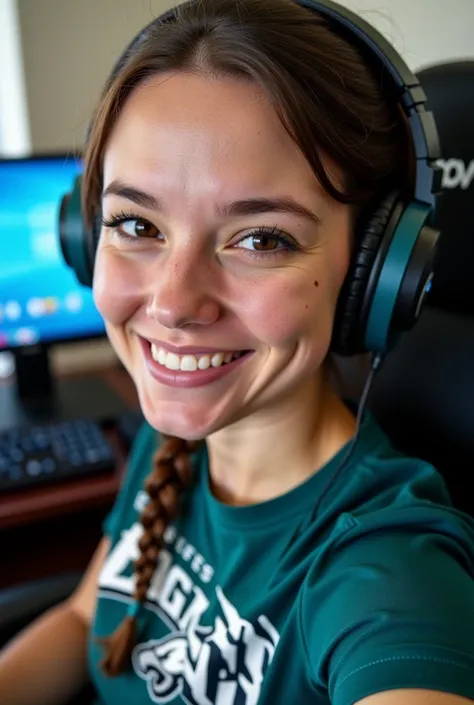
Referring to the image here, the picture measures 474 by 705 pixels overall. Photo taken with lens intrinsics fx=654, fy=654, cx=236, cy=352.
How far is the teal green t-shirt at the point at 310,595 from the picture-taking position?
519 millimetres

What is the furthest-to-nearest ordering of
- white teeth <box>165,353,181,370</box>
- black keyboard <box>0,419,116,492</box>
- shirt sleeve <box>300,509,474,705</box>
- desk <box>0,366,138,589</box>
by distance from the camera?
desk <box>0,366,138,589</box>
black keyboard <box>0,419,116,492</box>
white teeth <box>165,353,181,370</box>
shirt sleeve <box>300,509,474,705</box>

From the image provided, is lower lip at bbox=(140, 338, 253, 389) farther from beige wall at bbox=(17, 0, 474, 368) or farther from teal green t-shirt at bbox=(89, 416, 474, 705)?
beige wall at bbox=(17, 0, 474, 368)

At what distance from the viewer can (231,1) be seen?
2.16ft

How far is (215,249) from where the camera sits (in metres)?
0.65

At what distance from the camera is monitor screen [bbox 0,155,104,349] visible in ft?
4.28

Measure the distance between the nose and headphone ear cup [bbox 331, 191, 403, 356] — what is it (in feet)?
0.45

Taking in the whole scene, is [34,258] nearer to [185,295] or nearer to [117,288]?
[117,288]

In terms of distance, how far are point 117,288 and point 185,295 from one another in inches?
4.2

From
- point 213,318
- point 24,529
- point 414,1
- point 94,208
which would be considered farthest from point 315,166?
point 24,529

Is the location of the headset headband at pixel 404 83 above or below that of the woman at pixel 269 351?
above

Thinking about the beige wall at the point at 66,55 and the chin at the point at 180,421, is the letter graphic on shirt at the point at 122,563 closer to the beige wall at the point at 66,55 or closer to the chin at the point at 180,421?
the chin at the point at 180,421

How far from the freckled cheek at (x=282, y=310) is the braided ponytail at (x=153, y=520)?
0.31 meters

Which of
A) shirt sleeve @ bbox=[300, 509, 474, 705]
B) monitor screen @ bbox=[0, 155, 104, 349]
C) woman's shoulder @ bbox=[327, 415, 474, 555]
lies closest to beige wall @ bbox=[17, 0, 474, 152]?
monitor screen @ bbox=[0, 155, 104, 349]

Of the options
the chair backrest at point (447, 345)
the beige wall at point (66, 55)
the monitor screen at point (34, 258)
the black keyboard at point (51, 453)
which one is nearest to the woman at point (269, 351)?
the chair backrest at point (447, 345)
